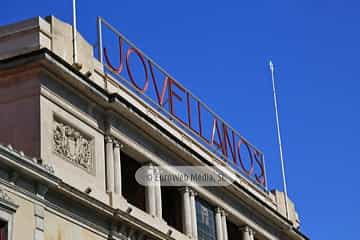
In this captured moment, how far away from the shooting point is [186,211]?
148 feet

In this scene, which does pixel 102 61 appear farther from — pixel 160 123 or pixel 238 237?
pixel 238 237

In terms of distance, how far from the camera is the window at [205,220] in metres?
46.4

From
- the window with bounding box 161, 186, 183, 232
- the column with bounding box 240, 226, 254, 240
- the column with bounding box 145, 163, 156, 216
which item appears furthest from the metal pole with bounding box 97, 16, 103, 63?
the column with bounding box 240, 226, 254, 240

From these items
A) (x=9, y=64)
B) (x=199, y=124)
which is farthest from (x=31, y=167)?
(x=199, y=124)

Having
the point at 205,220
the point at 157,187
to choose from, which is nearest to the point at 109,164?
the point at 157,187

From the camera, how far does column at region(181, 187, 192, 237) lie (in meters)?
44.9

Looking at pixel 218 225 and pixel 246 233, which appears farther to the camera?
pixel 246 233

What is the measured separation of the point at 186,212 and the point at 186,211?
0.04 meters

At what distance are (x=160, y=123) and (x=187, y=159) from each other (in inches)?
89.0

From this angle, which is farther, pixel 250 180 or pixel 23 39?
pixel 250 180

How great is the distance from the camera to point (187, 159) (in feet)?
150

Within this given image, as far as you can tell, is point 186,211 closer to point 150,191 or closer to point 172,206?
point 172,206

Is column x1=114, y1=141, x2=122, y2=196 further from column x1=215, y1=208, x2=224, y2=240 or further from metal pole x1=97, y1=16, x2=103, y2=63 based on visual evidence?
column x1=215, y1=208, x2=224, y2=240

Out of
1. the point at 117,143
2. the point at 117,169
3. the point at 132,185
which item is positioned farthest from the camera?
the point at 132,185
